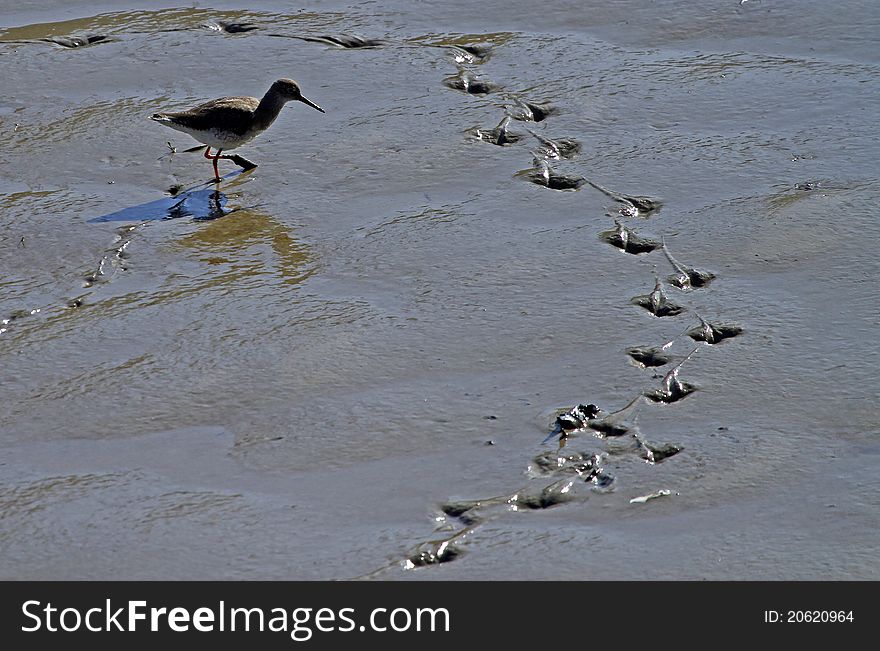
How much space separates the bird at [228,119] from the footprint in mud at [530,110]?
1.29 meters

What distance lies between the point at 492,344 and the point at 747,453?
121 cm

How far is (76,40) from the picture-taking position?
8.59 meters

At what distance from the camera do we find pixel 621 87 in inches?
306

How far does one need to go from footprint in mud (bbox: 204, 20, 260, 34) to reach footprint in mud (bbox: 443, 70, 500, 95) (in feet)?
5.40

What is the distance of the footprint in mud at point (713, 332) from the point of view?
5348 mm

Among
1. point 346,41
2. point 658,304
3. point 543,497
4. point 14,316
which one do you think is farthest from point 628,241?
point 346,41

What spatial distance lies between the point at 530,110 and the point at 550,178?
2.81 ft

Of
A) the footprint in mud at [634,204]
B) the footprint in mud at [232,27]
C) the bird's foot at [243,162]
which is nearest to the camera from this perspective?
the footprint in mud at [634,204]

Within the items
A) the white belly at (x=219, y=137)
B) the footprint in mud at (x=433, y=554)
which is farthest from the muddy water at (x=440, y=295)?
the white belly at (x=219, y=137)

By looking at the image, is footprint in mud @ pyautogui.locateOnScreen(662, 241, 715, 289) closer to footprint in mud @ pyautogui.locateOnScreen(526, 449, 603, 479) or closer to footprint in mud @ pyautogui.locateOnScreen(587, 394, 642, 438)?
footprint in mud @ pyautogui.locateOnScreen(587, 394, 642, 438)

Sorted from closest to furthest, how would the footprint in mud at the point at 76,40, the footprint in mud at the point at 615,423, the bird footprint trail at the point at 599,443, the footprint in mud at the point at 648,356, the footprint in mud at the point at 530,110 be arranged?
the bird footprint trail at the point at 599,443 → the footprint in mud at the point at 615,423 → the footprint in mud at the point at 648,356 → the footprint in mud at the point at 530,110 → the footprint in mud at the point at 76,40

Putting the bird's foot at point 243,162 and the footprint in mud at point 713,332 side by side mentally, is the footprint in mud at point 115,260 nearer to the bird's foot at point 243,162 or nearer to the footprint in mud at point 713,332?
the bird's foot at point 243,162

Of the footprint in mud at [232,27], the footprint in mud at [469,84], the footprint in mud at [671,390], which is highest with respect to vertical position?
the footprint in mud at [232,27]

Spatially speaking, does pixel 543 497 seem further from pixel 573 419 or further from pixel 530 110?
pixel 530 110
